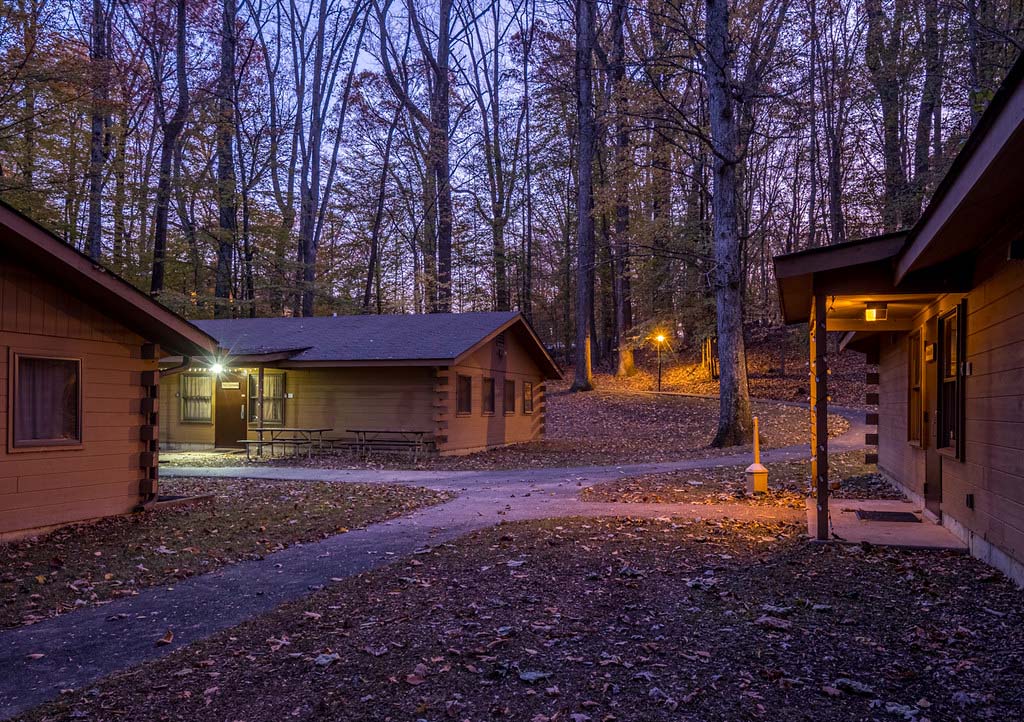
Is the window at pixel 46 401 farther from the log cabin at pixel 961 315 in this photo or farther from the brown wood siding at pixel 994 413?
the brown wood siding at pixel 994 413

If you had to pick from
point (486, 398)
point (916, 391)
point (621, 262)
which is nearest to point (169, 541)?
point (916, 391)

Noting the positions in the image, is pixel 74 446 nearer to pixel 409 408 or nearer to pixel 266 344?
pixel 409 408

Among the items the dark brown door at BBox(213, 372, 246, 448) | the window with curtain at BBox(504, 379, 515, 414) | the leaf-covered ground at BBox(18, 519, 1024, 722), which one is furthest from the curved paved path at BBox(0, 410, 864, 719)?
the dark brown door at BBox(213, 372, 246, 448)

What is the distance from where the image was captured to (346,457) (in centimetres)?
1806

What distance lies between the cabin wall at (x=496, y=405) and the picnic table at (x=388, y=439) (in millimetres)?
615

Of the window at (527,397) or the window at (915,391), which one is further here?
the window at (527,397)

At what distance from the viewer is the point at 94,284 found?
8.57 metres

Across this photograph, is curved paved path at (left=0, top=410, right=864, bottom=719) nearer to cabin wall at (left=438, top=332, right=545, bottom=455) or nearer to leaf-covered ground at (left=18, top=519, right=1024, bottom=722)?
leaf-covered ground at (left=18, top=519, right=1024, bottom=722)

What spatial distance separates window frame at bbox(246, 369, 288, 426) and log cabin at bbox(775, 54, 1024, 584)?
13.9 meters

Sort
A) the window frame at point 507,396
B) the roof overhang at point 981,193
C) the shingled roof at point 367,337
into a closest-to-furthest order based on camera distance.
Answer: the roof overhang at point 981,193
the shingled roof at point 367,337
the window frame at point 507,396

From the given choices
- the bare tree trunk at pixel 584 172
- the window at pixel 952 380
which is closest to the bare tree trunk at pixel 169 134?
the bare tree trunk at pixel 584 172

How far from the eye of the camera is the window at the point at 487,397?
2036cm

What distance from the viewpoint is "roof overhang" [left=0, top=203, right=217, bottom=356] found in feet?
24.8

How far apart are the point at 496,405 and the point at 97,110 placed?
12.9m
